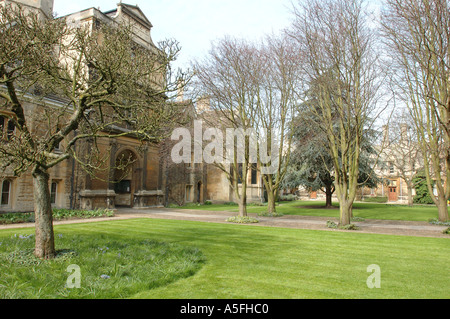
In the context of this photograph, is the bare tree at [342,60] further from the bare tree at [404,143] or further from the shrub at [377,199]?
the shrub at [377,199]

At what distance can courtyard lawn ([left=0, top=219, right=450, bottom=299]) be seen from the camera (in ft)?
17.4

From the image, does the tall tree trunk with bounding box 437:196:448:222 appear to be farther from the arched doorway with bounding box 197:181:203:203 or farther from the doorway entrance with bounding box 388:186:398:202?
the doorway entrance with bounding box 388:186:398:202

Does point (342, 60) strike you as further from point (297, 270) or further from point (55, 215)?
point (55, 215)

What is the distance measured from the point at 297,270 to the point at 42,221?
5.59 metres

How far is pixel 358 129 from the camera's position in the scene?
14.2m

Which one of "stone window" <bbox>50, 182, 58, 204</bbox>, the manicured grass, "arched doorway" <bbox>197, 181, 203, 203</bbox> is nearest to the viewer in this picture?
the manicured grass

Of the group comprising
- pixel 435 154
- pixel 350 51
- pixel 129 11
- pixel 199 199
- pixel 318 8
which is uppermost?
pixel 129 11

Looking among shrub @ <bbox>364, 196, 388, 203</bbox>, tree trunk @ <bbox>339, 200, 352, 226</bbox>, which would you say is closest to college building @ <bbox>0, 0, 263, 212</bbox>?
tree trunk @ <bbox>339, 200, 352, 226</bbox>

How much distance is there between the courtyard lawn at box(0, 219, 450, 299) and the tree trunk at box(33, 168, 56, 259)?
595 millimetres

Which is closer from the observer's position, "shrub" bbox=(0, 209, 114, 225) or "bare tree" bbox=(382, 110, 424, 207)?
"shrub" bbox=(0, 209, 114, 225)

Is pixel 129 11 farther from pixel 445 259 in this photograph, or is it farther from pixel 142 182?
pixel 445 259

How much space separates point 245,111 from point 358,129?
6121mm

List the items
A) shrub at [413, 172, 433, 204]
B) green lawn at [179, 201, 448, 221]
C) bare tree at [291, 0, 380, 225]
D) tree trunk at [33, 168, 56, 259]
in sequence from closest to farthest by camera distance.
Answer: tree trunk at [33, 168, 56, 259]
bare tree at [291, 0, 380, 225]
green lawn at [179, 201, 448, 221]
shrub at [413, 172, 433, 204]
